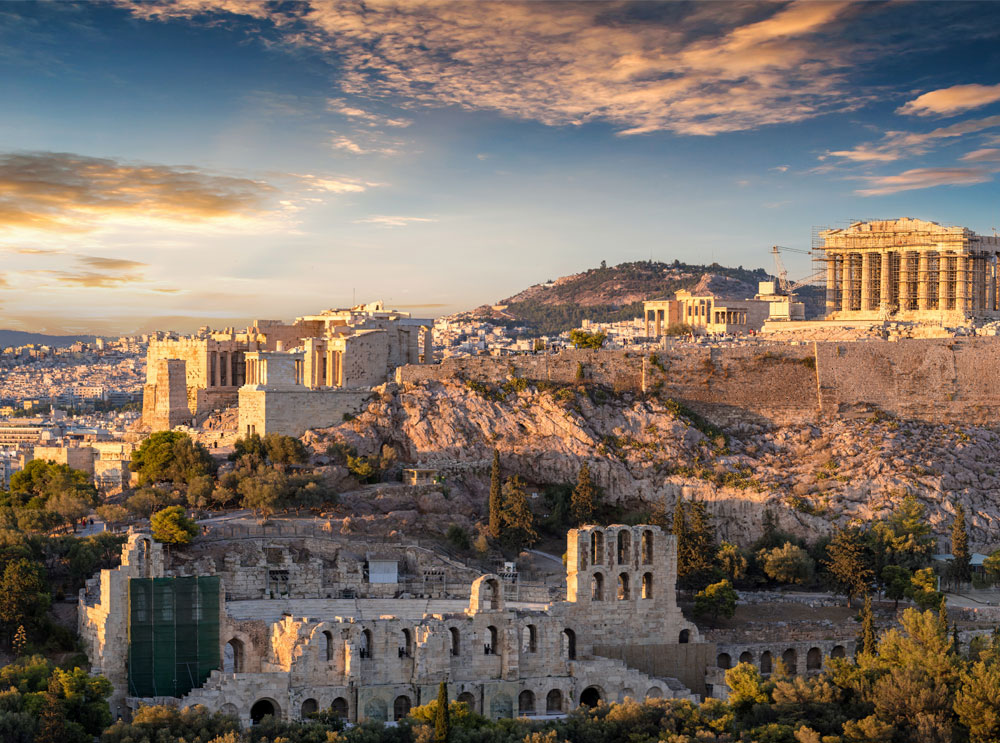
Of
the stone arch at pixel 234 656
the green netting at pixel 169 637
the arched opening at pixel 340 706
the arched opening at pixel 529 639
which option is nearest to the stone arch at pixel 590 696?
the arched opening at pixel 529 639

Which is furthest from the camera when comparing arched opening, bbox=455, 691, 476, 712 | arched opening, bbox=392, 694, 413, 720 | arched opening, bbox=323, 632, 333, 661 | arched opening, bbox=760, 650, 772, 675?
arched opening, bbox=760, 650, 772, 675

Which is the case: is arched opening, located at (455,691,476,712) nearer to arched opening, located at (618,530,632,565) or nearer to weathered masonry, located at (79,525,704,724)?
weathered masonry, located at (79,525,704,724)

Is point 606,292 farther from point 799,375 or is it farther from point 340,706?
point 340,706

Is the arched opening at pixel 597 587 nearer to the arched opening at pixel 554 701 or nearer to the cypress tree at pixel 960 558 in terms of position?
the arched opening at pixel 554 701

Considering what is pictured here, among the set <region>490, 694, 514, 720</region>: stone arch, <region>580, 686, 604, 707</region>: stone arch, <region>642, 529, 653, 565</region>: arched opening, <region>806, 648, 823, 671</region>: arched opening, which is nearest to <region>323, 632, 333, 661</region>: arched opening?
<region>490, 694, 514, 720</region>: stone arch

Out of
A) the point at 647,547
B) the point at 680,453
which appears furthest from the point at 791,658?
the point at 680,453

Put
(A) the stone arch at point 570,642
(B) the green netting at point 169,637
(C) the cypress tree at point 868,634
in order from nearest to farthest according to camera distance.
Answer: (B) the green netting at point 169,637 → (A) the stone arch at point 570,642 → (C) the cypress tree at point 868,634
